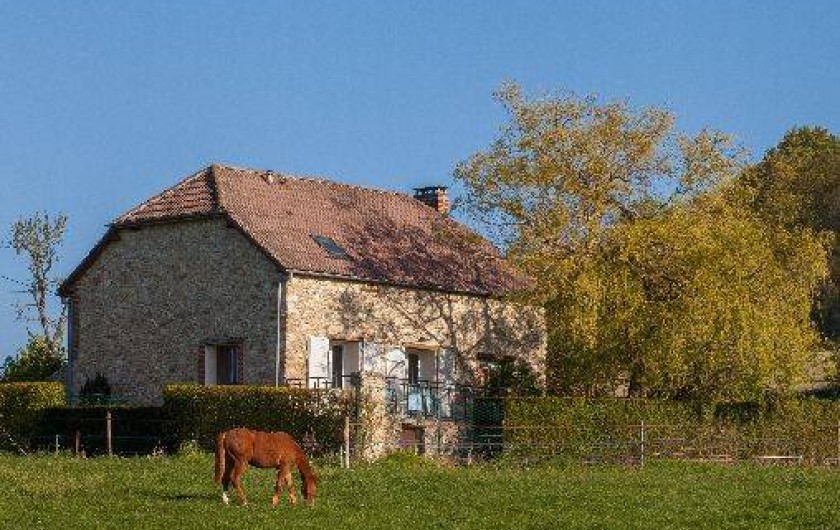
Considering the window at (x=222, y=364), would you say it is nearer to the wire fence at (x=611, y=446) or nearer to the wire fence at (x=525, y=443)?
the wire fence at (x=525, y=443)

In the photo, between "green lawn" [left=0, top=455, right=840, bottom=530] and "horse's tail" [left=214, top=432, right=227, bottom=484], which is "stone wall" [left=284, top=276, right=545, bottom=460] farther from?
"horse's tail" [left=214, top=432, right=227, bottom=484]

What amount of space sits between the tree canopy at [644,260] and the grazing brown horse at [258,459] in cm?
1889

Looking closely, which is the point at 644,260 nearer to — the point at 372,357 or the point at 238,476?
the point at 372,357

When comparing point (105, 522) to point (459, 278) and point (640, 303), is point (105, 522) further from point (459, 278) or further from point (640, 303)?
point (459, 278)

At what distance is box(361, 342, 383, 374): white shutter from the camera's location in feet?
142

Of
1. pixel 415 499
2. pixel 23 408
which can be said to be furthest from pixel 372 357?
→ pixel 415 499

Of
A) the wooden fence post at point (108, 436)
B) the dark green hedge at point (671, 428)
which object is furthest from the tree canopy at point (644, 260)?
the wooden fence post at point (108, 436)

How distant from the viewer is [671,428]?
4109 cm

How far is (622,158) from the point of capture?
44688 millimetres

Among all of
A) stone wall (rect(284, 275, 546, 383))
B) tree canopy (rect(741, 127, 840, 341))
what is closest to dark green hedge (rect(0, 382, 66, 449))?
stone wall (rect(284, 275, 546, 383))

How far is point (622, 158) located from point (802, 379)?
316 inches

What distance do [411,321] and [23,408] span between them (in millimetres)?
11286

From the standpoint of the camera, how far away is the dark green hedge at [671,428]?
39125 mm

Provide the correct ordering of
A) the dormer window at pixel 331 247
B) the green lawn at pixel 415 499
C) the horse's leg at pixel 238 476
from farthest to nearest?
the dormer window at pixel 331 247
the horse's leg at pixel 238 476
the green lawn at pixel 415 499
